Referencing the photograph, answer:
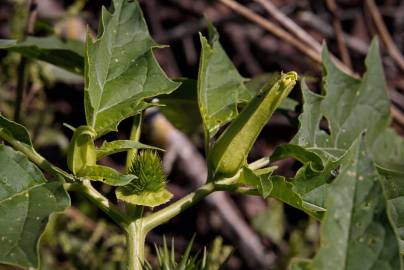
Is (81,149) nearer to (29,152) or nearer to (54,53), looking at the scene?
(29,152)

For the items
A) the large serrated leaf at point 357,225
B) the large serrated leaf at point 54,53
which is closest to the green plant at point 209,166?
the large serrated leaf at point 357,225

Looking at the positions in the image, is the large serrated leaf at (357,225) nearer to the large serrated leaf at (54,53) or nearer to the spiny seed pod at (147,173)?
the spiny seed pod at (147,173)

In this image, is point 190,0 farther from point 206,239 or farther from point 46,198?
point 46,198

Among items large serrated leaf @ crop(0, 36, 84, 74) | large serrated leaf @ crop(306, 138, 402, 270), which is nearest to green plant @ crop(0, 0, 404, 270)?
large serrated leaf @ crop(306, 138, 402, 270)

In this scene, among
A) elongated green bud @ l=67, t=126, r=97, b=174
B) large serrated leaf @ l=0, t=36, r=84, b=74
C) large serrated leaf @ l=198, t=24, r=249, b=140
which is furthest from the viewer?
large serrated leaf @ l=0, t=36, r=84, b=74

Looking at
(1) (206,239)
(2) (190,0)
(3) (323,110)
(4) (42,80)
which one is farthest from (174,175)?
(3) (323,110)

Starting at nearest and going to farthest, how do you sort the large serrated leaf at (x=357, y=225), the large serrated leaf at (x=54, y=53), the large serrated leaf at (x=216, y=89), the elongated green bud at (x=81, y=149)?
the large serrated leaf at (x=357, y=225)
the elongated green bud at (x=81, y=149)
the large serrated leaf at (x=216, y=89)
the large serrated leaf at (x=54, y=53)

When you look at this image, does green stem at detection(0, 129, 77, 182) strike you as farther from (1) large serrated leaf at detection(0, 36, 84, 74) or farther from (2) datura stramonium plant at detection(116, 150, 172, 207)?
(1) large serrated leaf at detection(0, 36, 84, 74)
